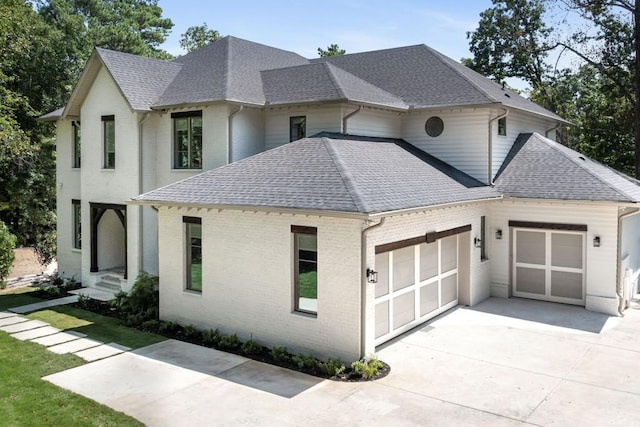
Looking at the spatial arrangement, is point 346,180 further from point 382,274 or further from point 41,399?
point 41,399

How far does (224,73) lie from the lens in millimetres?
17359

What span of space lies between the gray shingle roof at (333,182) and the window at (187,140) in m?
2.94

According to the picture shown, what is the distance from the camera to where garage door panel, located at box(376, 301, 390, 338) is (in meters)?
11.2

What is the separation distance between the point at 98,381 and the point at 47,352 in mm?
2480

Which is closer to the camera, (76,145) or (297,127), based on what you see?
(297,127)

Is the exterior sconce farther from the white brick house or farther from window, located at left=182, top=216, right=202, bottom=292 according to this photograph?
window, located at left=182, top=216, right=202, bottom=292

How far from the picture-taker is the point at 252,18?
2391 centimetres

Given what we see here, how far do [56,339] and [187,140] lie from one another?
7.24 meters

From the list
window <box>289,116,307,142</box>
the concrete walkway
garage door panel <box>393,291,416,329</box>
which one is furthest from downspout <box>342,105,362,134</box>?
the concrete walkway

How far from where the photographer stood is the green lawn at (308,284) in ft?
35.1

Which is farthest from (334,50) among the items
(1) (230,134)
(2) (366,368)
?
(2) (366,368)

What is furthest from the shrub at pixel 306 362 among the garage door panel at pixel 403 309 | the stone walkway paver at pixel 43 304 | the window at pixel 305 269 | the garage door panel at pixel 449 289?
the stone walkway paver at pixel 43 304

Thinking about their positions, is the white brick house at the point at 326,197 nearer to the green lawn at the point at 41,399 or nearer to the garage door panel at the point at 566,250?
the garage door panel at the point at 566,250

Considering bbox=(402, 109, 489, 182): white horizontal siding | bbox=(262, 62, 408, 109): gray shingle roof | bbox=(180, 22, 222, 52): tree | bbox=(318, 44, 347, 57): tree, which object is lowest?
bbox=(402, 109, 489, 182): white horizontal siding
